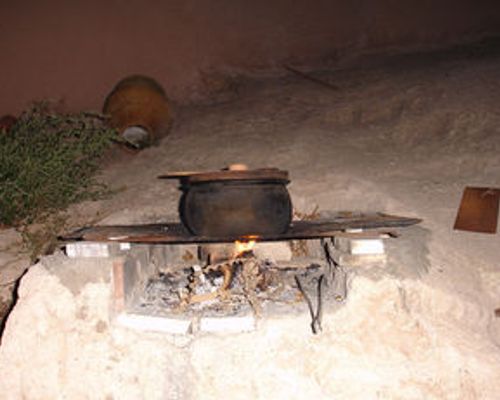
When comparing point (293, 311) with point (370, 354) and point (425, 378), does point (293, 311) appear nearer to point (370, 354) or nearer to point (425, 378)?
point (370, 354)

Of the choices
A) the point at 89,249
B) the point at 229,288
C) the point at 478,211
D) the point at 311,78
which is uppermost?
the point at 311,78

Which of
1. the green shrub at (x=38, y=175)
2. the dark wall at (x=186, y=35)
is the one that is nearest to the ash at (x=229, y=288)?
the green shrub at (x=38, y=175)

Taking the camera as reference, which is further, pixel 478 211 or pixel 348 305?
pixel 478 211

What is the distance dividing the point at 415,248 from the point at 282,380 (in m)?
0.87

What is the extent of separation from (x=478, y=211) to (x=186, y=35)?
378 centimetres

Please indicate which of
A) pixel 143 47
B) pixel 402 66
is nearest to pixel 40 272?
pixel 143 47

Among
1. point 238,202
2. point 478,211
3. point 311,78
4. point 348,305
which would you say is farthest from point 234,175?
point 311,78

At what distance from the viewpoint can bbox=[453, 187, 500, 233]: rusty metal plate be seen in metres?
2.52

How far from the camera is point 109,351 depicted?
1.91 meters

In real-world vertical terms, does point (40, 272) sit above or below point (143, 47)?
below

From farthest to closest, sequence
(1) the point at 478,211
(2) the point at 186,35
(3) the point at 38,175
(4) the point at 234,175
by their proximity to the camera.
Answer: (2) the point at 186,35
(3) the point at 38,175
(1) the point at 478,211
(4) the point at 234,175

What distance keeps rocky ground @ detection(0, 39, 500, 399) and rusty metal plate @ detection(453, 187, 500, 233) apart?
0.06 metres

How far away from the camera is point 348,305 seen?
1.86 meters

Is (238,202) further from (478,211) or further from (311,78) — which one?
(311,78)
